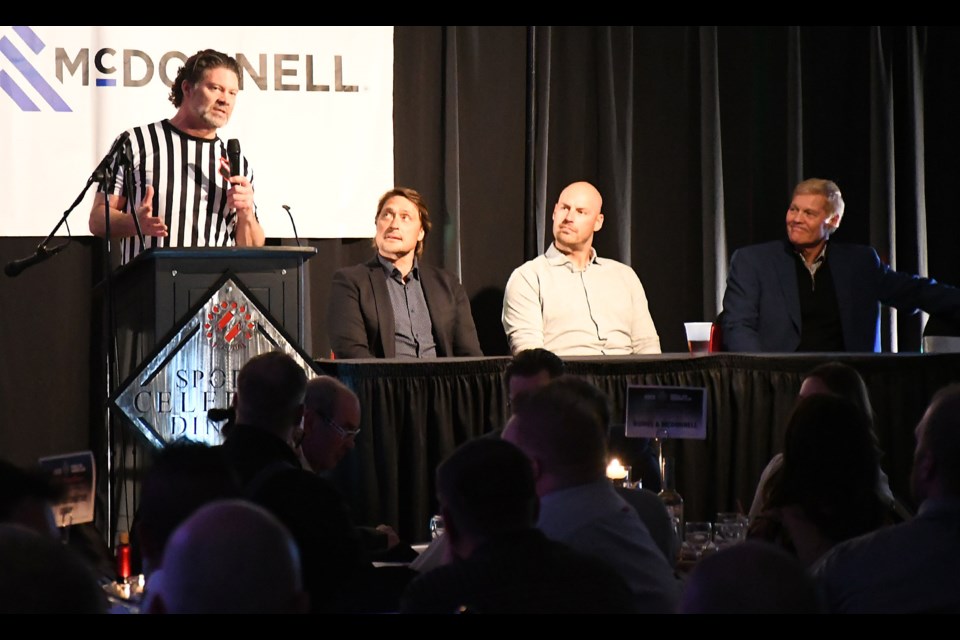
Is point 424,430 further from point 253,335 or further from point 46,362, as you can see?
point 46,362

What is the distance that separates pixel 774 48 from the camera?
7855 mm

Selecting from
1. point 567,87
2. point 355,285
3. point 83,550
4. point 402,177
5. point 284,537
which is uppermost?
point 567,87

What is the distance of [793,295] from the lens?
6508mm

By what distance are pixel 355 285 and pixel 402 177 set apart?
1.29 meters

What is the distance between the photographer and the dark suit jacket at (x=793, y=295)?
21.2 ft

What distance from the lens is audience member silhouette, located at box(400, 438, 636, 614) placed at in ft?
7.25

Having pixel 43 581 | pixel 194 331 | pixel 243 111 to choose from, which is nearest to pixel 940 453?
pixel 43 581

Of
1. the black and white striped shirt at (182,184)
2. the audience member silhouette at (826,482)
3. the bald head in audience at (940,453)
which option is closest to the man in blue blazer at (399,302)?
the black and white striped shirt at (182,184)

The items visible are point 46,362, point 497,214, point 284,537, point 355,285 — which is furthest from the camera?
point 497,214

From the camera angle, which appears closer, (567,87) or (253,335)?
(253,335)

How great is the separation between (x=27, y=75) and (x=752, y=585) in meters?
5.86

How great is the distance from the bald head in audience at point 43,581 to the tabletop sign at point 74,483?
166 centimetres

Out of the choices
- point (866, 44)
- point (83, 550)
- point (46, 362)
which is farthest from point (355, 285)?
point (866, 44)

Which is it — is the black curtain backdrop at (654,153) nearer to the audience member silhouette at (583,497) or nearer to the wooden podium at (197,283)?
the wooden podium at (197,283)
